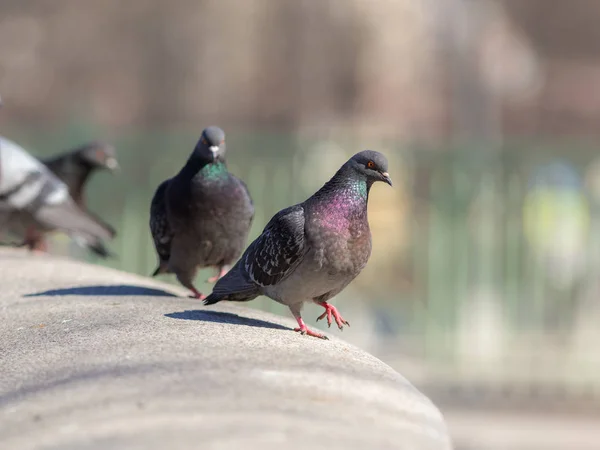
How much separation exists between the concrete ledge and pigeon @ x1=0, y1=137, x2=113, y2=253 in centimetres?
330

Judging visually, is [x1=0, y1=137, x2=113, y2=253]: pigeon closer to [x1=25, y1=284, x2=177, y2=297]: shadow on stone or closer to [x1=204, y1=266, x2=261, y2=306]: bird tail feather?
[x1=25, y1=284, x2=177, y2=297]: shadow on stone

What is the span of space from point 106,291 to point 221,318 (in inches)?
44.4

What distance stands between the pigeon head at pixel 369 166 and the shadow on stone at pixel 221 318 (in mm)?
742

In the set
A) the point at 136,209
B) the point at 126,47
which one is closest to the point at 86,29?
the point at 126,47

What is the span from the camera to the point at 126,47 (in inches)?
1346

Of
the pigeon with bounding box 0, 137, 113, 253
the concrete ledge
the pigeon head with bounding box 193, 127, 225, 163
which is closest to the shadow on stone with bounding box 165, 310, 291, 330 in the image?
the concrete ledge

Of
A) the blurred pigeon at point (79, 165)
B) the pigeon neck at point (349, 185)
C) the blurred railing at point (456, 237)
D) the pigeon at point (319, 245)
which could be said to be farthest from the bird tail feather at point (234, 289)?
the blurred railing at point (456, 237)

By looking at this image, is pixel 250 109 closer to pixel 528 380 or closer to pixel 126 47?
pixel 126 47

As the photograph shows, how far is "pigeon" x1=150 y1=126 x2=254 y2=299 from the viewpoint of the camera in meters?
5.91

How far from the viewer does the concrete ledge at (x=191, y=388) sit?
3.31m

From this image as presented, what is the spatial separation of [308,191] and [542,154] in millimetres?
2903

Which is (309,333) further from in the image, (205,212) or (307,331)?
(205,212)

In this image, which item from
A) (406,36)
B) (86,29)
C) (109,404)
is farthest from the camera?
(86,29)

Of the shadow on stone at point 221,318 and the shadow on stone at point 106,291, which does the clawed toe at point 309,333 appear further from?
the shadow on stone at point 106,291
